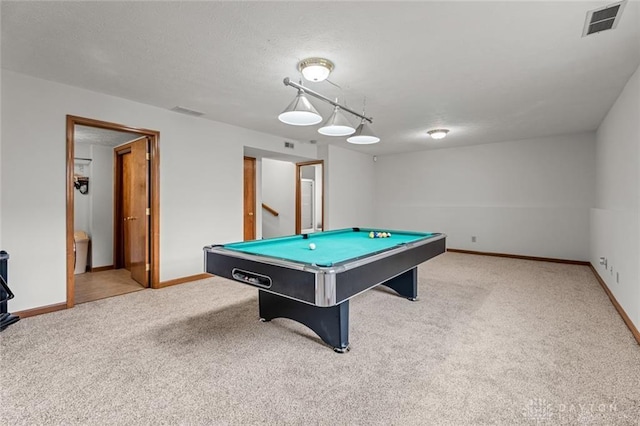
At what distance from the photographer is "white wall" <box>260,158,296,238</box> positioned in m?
7.55

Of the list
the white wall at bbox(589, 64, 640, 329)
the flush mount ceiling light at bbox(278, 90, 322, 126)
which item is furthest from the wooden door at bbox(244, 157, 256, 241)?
the white wall at bbox(589, 64, 640, 329)

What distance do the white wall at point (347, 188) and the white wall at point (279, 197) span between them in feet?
4.52

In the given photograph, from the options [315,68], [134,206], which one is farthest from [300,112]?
[134,206]

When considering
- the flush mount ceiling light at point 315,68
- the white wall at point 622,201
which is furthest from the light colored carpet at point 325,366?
the flush mount ceiling light at point 315,68

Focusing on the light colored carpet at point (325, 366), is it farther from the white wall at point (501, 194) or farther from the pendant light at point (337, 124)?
the white wall at point (501, 194)

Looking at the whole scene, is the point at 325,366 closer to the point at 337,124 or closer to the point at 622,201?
the point at 337,124

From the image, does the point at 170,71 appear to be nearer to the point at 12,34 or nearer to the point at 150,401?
the point at 12,34

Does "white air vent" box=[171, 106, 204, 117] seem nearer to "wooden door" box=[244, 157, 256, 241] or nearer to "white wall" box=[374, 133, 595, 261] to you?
"wooden door" box=[244, 157, 256, 241]

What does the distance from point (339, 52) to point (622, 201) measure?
3187 millimetres

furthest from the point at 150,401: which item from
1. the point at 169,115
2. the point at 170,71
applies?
the point at 169,115

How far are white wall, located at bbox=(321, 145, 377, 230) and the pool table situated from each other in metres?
3.26

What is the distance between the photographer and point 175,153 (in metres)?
3.99

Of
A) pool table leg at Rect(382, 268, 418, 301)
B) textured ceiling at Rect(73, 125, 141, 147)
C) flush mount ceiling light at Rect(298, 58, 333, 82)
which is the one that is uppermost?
flush mount ceiling light at Rect(298, 58, 333, 82)

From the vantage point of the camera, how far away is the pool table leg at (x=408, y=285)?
10.9 feet
